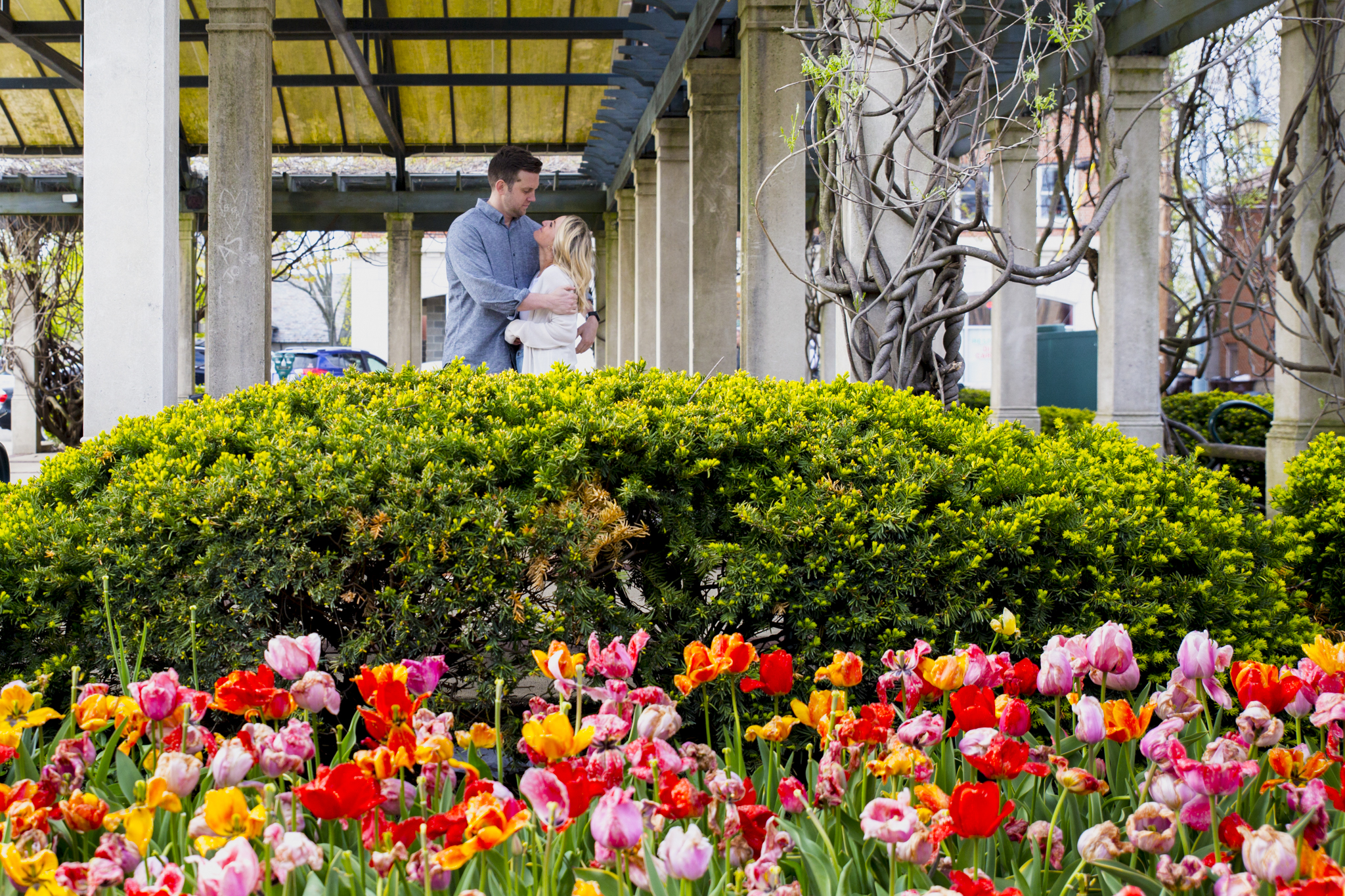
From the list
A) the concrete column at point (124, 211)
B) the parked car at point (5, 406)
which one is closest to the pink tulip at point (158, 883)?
the concrete column at point (124, 211)

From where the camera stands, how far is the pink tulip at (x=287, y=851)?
1.29 metres

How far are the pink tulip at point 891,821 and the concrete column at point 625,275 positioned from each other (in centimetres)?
1407

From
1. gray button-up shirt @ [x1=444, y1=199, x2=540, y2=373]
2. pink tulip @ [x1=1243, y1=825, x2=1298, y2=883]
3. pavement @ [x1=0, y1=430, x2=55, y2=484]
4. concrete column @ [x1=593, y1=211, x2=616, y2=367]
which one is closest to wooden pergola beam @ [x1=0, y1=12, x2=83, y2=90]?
pavement @ [x1=0, y1=430, x2=55, y2=484]

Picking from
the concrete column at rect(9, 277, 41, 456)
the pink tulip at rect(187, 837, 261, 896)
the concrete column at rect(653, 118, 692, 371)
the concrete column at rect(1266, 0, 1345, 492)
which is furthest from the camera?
the concrete column at rect(9, 277, 41, 456)

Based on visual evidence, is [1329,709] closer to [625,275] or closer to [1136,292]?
[1136,292]

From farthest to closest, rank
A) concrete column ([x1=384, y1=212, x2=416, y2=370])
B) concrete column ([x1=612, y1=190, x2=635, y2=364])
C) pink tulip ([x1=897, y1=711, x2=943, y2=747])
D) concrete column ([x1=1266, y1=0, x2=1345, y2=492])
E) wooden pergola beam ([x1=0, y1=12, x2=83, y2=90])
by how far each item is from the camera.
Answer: concrete column ([x1=384, y1=212, x2=416, y2=370]) < concrete column ([x1=612, y1=190, x2=635, y2=364]) < wooden pergola beam ([x1=0, y1=12, x2=83, y2=90]) < concrete column ([x1=1266, y1=0, x2=1345, y2=492]) < pink tulip ([x1=897, y1=711, x2=943, y2=747])

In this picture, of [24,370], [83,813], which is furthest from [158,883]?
[24,370]

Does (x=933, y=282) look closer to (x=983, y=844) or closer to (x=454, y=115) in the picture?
(x=983, y=844)

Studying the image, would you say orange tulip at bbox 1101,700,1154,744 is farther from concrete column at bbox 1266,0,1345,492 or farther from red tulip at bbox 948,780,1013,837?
concrete column at bbox 1266,0,1345,492

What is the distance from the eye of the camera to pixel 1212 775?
4.47ft

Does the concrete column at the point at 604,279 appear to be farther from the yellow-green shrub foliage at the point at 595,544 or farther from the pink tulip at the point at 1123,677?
the pink tulip at the point at 1123,677

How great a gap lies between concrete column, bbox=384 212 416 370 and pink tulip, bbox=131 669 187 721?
1569cm

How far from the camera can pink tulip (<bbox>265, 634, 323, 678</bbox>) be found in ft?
5.39

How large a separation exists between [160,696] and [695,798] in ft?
2.83
